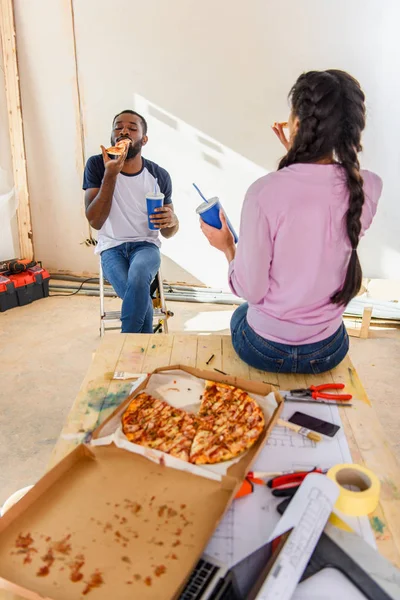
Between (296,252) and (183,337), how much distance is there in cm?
52

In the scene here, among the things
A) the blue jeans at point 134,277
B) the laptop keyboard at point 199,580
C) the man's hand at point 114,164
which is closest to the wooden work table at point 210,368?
the laptop keyboard at point 199,580

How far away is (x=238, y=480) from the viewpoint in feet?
3.18

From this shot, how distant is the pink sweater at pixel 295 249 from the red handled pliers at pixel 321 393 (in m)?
0.19

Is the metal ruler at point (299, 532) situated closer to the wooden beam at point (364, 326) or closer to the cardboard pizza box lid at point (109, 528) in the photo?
the cardboard pizza box lid at point (109, 528)

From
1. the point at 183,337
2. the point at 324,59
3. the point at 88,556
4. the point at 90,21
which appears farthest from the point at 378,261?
the point at 88,556

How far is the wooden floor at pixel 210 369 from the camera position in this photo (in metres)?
0.98

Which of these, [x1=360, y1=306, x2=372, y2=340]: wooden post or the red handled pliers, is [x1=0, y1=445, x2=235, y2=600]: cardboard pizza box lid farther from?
[x1=360, y1=306, x2=372, y2=340]: wooden post

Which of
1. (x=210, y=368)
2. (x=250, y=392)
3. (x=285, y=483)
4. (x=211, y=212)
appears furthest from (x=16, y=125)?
(x=285, y=483)

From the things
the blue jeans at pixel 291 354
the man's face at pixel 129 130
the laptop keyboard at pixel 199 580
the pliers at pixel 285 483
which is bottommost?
the laptop keyboard at pixel 199 580

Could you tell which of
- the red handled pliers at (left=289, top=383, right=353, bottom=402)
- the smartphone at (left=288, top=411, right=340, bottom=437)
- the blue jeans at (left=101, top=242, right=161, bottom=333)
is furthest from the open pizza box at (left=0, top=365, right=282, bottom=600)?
the blue jeans at (left=101, top=242, right=161, bottom=333)

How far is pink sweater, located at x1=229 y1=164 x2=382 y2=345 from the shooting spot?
52.8 inches

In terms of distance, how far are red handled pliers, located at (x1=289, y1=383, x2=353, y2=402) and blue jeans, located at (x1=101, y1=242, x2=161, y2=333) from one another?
4.02 feet

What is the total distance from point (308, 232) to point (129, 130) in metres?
1.50

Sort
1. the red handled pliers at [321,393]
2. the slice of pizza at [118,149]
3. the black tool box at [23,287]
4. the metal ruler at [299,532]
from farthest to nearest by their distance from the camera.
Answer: the black tool box at [23,287], the slice of pizza at [118,149], the red handled pliers at [321,393], the metal ruler at [299,532]
